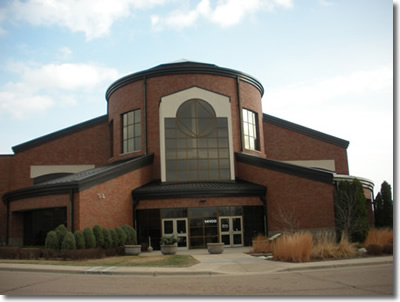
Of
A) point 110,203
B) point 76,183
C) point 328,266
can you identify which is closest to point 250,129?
point 110,203

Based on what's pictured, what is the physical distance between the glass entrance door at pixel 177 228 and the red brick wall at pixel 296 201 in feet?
18.9

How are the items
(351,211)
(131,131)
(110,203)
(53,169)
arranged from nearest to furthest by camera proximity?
(351,211), (110,203), (131,131), (53,169)

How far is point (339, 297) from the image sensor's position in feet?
32.8

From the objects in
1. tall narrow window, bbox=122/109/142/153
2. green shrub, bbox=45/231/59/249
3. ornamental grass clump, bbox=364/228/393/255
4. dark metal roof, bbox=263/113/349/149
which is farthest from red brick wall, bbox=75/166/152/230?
ornamental grass clump, bbox=364/228/393/255

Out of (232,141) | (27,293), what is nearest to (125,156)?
(232,141)

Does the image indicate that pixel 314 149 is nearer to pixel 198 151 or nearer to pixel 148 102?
pixel 198 151

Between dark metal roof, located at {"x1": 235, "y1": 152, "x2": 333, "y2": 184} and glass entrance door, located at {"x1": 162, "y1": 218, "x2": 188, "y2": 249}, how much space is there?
6726mm

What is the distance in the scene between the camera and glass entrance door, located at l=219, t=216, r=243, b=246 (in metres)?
28.3

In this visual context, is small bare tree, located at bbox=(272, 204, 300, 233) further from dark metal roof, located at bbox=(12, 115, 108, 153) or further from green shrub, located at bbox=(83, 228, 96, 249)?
dark metal roof, located at bbox=(12, 115, 108, 153)

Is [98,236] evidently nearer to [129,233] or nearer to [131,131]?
[129,233]

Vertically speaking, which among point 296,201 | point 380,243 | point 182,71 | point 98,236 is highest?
point 182,71

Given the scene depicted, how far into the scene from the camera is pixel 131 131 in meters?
34.1

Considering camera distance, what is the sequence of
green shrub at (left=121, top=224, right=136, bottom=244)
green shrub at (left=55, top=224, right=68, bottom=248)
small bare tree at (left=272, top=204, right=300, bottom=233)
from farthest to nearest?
small bare tree at (left=272, top=204, right=300, bottom=233), green shrub at (left=121, top=224, right=136, bottom=244), green shrub at (left=55, top=224, right=68, bottom=248)

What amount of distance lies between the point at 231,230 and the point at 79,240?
410 inches
